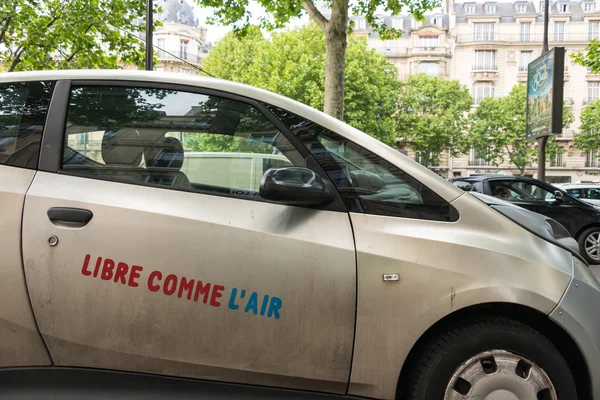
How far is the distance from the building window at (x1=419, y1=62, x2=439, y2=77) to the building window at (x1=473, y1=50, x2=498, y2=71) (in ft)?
12.6

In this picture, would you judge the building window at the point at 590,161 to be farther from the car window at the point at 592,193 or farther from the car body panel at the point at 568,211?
the car body panel at the point at 568,211

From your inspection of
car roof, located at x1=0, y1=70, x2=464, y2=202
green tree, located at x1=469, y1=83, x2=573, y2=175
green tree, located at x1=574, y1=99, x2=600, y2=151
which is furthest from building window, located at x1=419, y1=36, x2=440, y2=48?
car roof, located at x1=0, y1=70, x2=464, y2=202

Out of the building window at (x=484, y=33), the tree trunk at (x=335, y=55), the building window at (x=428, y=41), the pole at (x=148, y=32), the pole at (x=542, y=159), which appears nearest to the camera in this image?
the pole at (x=148, y=32)

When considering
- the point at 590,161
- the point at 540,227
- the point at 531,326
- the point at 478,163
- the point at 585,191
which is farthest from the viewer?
the point at 478,163

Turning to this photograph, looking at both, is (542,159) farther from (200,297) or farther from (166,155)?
(200,297)

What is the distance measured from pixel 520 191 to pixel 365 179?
26.2 ft

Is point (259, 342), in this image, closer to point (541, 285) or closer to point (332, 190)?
point (332, 190)

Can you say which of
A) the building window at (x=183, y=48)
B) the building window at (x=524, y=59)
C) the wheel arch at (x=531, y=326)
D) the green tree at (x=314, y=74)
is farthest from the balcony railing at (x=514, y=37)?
the wheel arch at (x=531, y=326)

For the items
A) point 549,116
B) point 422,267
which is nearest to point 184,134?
point 422,267

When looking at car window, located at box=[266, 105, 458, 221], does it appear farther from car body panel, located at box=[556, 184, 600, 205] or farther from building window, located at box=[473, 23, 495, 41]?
building window, located at box=[473, 23, 495, 41]

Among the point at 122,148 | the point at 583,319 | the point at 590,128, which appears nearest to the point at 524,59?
the point at 590,128

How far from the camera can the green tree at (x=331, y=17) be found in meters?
11.4

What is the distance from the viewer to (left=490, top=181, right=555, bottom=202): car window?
29.3 feet

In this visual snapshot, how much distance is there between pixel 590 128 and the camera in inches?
1678
